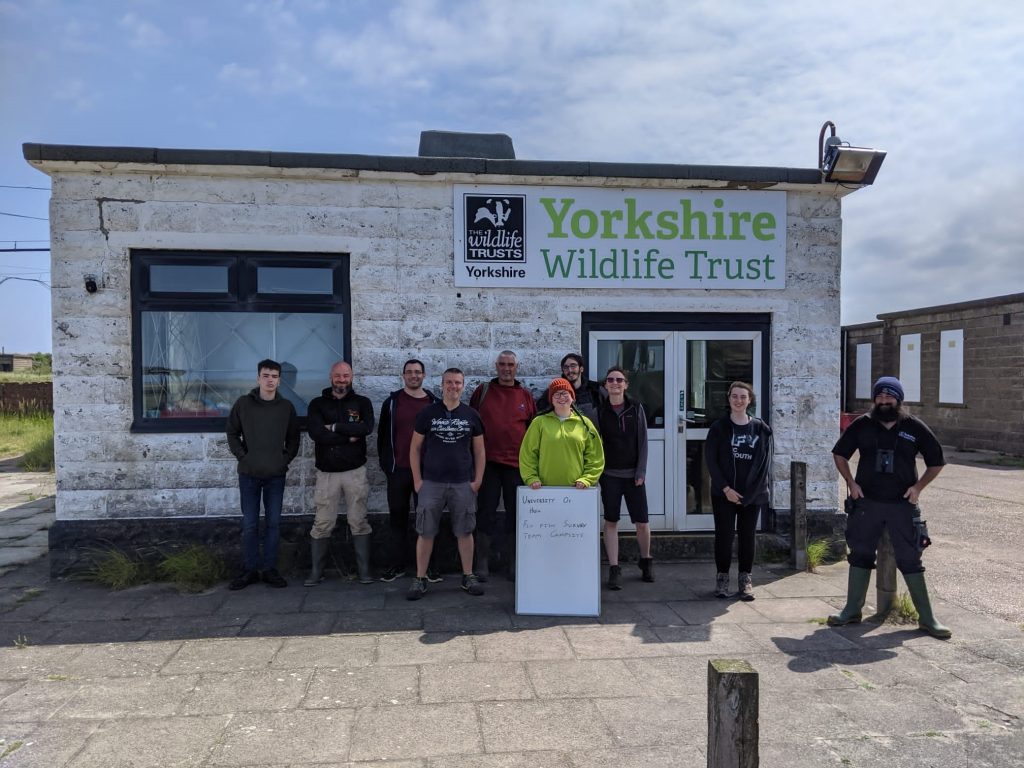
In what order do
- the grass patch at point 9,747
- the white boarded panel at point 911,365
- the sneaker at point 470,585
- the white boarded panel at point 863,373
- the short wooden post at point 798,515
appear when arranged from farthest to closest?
the white boarded panel at point 863,373 < the white boarded panel at point 911,365 < the short wooden post at point 798,515 < the sneaker at point 470,585 < the grass patch at point 9,747

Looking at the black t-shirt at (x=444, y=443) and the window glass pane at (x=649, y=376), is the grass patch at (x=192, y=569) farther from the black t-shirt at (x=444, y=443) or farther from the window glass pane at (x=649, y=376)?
the window glass pane at (x=649, y=376)

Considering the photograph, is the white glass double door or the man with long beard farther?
the white glass double door

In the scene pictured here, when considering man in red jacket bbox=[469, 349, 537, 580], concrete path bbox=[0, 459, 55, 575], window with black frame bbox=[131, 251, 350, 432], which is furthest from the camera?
concrete path bbox=[0, 459, 55, 575]

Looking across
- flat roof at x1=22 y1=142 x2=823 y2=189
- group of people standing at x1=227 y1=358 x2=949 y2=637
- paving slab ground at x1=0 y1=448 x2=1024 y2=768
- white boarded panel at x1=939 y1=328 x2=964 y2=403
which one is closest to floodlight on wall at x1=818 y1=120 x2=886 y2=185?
flat roof at x1=22 y1=142 x2=823 y2=189

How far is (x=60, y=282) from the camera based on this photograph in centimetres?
688

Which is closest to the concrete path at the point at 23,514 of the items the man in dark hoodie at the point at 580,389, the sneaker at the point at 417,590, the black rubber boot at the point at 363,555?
the black rubber boot at the point at 363,555

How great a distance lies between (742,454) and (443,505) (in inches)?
96.8

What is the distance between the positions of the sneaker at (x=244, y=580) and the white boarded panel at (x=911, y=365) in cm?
1863

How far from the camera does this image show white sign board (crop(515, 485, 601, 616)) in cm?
586

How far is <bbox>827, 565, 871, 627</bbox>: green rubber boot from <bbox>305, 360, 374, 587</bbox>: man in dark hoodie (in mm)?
3822

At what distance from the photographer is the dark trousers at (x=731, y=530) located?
6305 mm

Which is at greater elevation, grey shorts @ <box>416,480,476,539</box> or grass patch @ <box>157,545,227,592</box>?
grey shorts @ <box>416,480,476,539</box>

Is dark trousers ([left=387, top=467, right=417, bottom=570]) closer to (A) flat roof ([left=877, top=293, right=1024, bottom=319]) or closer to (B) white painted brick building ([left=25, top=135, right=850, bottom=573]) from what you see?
(B) white painted brick building ([left=25, top=135, right=850, bottom=573])

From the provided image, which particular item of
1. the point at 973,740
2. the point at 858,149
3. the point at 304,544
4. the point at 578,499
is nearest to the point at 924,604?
the point at 973,740
